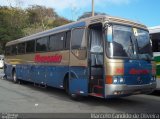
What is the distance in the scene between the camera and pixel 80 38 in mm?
12773

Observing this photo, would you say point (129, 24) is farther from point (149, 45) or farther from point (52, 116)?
point (52, 116)

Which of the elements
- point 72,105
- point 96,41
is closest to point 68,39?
point 96,41

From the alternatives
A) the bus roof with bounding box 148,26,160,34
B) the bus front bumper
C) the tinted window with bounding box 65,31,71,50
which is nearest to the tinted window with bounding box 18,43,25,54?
the tinted window with bounding box 65,31,71,50

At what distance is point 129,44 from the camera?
38.9 feet

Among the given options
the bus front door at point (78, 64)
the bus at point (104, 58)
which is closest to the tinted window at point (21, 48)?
the bus at point (104, 58)

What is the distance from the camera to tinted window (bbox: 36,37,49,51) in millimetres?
16594

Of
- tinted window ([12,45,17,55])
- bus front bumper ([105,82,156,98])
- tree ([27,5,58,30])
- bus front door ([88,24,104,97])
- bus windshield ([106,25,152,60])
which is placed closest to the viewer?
bus front bumper ([105,82,156,98])

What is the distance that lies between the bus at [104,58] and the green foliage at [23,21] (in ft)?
165

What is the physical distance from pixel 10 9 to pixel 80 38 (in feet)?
218

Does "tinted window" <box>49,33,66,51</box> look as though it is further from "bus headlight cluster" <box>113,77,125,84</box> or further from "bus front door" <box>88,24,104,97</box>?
"bus headlight cluster" <box>113,77,125,84</box>

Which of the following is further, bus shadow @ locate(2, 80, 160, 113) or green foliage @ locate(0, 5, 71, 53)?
green foliage @ locate(0, 5, 71, 53)

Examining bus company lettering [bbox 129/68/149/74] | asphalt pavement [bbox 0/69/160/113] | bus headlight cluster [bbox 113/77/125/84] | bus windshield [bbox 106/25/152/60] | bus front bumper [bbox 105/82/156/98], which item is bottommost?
asphalt pavement [bbox 0/69/160/113]

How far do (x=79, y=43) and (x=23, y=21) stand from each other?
6471 centimetres

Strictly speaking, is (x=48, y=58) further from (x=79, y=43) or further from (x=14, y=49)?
(x=14, y=49)
